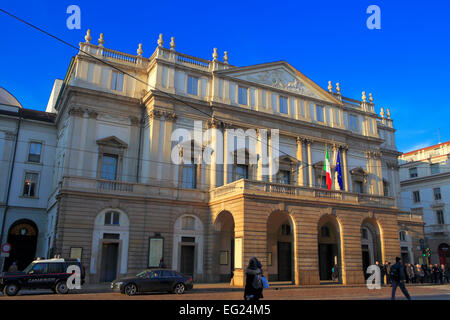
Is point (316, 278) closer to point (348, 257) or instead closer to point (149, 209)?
point (348, 257)

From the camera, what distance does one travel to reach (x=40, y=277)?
71.7 ft

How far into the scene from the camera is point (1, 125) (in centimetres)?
3803

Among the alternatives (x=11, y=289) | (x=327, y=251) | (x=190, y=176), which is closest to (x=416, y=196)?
(x=327, y=251)

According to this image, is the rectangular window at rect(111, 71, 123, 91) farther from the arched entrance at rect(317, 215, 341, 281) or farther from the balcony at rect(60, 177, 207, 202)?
the arched entrance at rect(317, 215, 341, 281)

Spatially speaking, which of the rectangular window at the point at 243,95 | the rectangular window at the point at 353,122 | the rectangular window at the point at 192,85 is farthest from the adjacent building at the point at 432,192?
the rectangular window at the point at 192,85

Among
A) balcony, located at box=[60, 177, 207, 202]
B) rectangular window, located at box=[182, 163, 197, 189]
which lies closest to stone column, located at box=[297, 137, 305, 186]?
balcony, located at box=[60, 177, 207, 202]

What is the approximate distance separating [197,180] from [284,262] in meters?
10.3

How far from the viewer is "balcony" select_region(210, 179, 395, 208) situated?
1170 inches

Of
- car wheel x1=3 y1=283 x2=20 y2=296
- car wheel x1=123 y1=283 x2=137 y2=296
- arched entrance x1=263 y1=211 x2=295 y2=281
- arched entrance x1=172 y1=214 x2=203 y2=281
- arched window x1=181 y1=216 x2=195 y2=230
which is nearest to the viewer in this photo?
car wheel x1=3 y1=283 x2=20 y2=296

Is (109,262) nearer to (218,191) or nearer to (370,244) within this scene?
(218,191)

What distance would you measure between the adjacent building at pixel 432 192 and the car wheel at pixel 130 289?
44.0m

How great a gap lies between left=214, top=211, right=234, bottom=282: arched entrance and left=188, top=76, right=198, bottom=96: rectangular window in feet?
36.8
